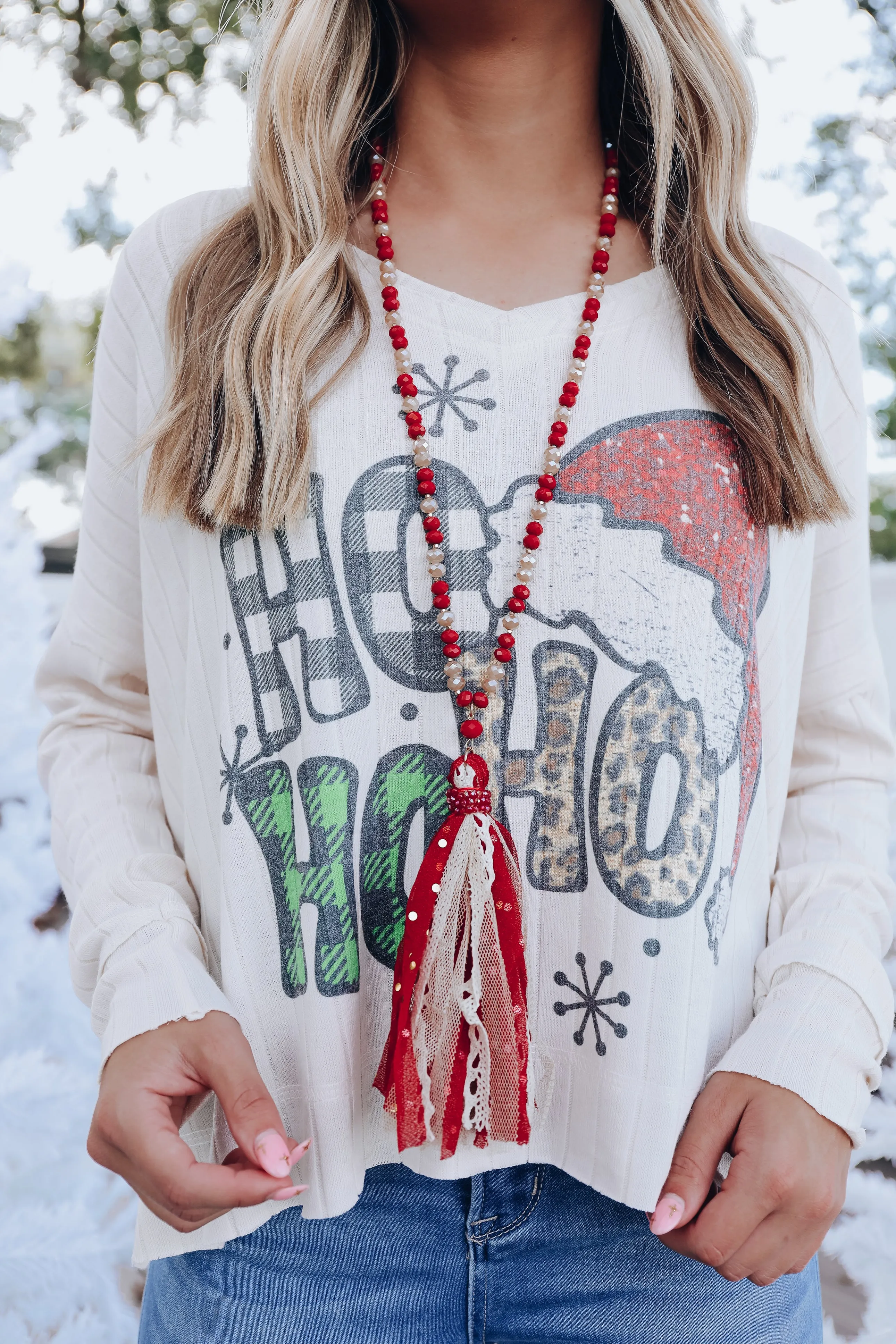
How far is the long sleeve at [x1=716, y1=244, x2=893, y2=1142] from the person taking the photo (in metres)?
0.82

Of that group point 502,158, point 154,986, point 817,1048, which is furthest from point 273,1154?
point 502,158

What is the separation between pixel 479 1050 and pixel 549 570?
37 cm

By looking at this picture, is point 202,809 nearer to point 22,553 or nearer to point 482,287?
point 482,287

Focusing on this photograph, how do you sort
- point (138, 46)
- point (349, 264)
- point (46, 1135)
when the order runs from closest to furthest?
point (349, 264) < point (46, 1135) < point (138, 46)

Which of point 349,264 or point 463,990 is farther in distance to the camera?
point 349,264

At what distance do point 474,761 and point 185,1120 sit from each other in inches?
13.3

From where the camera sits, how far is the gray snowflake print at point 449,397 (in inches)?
32.8

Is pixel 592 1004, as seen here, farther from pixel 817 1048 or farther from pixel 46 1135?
pixel 46 1135

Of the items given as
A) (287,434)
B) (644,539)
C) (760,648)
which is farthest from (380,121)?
(760,648)

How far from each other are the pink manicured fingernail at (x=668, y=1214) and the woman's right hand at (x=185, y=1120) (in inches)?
10.0

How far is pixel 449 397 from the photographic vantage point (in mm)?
842

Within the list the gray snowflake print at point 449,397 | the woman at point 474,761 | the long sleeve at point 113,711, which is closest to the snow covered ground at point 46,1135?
the woman at point 474,761

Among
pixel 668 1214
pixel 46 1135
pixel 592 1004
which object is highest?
pixel 592 1004

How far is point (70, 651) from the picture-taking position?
98cm
